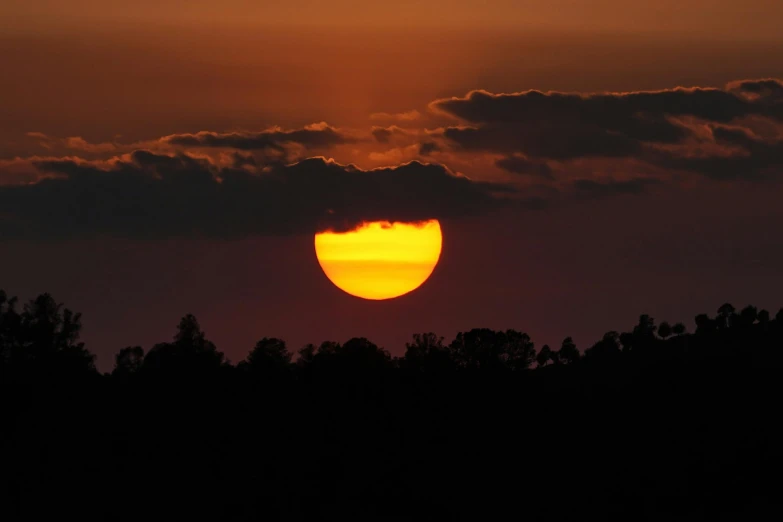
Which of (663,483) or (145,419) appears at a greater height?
(145,419)

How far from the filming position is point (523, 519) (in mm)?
136375

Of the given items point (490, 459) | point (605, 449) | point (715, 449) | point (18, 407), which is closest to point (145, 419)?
point (18, 407)

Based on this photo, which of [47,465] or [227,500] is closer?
[227,500]

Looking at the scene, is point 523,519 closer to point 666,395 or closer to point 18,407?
point 666,395

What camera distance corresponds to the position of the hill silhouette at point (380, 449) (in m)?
141

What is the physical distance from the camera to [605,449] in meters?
162

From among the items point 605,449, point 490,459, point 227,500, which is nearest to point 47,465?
point 227,500

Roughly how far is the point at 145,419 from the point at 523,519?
185 ft

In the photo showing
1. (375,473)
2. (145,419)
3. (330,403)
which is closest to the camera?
(375,473)

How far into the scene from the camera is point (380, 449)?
161m

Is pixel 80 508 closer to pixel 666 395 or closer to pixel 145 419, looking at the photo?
pixel 145 419

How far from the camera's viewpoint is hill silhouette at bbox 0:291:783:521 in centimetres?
14100

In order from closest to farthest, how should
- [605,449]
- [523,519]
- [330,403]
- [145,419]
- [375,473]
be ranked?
[523,519]
[375,473]
[605,449]
[145,419]
[330,403]

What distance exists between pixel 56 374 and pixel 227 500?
208ft
